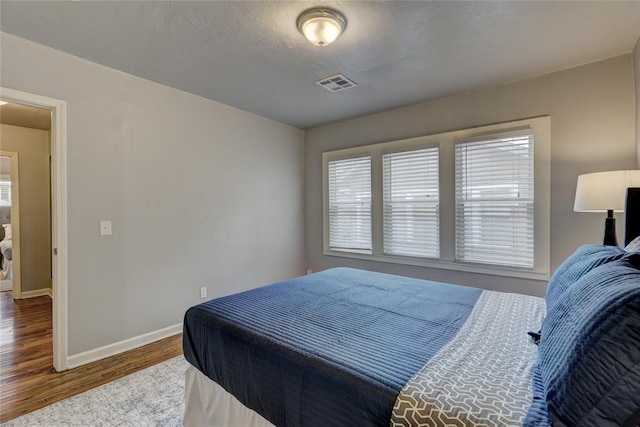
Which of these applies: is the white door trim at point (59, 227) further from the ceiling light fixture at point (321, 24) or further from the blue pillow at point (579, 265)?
the blue pillow at point (579, 265)

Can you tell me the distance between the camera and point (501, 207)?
9.71 feet

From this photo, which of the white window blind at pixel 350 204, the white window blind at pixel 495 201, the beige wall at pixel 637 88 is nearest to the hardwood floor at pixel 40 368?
the white window blind at pixel 350 204

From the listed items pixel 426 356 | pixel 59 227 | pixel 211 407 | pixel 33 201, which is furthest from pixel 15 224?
pixel 426 356

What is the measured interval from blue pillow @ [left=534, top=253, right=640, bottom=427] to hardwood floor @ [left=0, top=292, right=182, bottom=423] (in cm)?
273

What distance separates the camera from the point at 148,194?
2.87 meters

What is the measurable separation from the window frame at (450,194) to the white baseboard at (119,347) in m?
2.20

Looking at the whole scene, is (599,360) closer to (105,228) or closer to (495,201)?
(495,201)

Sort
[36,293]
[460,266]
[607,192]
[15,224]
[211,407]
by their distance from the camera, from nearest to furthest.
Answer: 1. [211,407]
2. [607,192]
3. [460,266]
4. [15,224]
5. [36,293]

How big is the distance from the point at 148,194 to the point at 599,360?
320cm

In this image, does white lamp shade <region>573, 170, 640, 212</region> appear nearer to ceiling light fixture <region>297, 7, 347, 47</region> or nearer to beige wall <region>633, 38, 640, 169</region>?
beige wall <region>633, 38, 640, 169</region>

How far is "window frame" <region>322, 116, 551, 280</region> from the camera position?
273 cm

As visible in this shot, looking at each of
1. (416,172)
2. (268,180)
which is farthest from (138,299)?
(416,172)

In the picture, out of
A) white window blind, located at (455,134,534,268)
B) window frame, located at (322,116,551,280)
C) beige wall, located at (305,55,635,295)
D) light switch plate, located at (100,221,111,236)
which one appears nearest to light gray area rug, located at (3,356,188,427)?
light switch plate, located at (100,221,111,236)

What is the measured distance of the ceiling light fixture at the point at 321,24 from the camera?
183 cm
